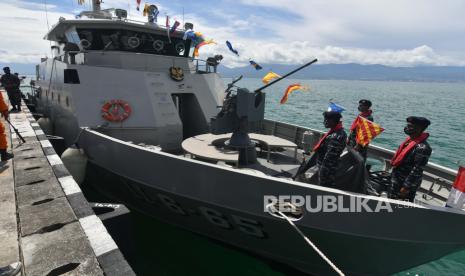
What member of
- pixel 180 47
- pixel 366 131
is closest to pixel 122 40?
pixel 180 47

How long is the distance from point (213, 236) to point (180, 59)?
5.67 meters

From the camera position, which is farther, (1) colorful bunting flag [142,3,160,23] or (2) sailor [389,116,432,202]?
(1) colorful bunting flag [142,3,160,23]

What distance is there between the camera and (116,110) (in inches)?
268

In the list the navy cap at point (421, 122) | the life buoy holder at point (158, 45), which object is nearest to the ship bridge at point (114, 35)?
the life buoy holder at point (158, 45)

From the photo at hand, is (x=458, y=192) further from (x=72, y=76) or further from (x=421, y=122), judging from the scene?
(x=72, y=76)

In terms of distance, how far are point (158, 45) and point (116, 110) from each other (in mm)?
2766

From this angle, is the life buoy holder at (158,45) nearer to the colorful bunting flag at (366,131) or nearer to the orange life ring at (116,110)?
the orange life ring at (116,110)

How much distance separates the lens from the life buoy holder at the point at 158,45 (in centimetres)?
843

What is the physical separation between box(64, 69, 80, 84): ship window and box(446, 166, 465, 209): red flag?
7433 millimetres

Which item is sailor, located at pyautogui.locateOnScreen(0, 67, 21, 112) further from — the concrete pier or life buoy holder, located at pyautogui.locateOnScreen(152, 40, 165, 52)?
the concrete pier

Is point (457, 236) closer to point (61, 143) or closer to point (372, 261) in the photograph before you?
point (372, 261)

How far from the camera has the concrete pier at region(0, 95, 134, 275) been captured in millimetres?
2400

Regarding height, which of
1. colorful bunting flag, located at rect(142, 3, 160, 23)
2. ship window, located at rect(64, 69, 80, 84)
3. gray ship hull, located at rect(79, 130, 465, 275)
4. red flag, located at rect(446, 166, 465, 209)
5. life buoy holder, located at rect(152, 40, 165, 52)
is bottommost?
gray ship hull, located at rect(79, 130, 465, 275)

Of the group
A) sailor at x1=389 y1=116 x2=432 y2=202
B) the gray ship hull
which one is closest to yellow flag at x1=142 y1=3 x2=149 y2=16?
the gray ship hull
